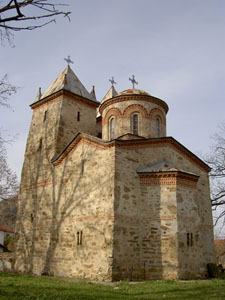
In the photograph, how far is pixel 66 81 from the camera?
18.1 meters

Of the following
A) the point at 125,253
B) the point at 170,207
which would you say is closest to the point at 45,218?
the point at 125,253

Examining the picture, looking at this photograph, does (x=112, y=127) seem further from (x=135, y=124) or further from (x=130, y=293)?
(x=130, y=293)

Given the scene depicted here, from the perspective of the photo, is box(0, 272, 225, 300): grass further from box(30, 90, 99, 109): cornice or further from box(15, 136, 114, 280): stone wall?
box(30, 90, 99, 109): cornice

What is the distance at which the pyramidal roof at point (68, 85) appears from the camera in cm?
1786

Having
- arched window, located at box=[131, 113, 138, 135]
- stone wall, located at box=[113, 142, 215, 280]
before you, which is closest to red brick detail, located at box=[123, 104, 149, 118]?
arched window, located at box=[131, 113, 138, 135]

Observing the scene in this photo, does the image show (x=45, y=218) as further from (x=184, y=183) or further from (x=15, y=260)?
(x=184, y=183)

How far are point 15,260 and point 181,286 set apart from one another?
10368mm

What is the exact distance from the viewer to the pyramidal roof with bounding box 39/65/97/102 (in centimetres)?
1786

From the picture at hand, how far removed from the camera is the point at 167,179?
12359 millimetres

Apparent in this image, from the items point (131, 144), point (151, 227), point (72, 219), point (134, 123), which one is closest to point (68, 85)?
point (134, 123)

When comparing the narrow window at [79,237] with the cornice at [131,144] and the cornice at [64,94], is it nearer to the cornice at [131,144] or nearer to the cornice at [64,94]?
the cornice at [131,144]

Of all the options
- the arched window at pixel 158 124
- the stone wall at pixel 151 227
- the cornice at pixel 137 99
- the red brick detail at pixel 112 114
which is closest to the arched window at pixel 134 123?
the red brick detail at pixel 112 114

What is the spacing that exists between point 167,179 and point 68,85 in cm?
926

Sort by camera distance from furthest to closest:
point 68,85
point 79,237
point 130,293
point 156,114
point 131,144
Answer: point 68,85 < point 156,114 < point 131,144 < point 79,237 < point 130,293
